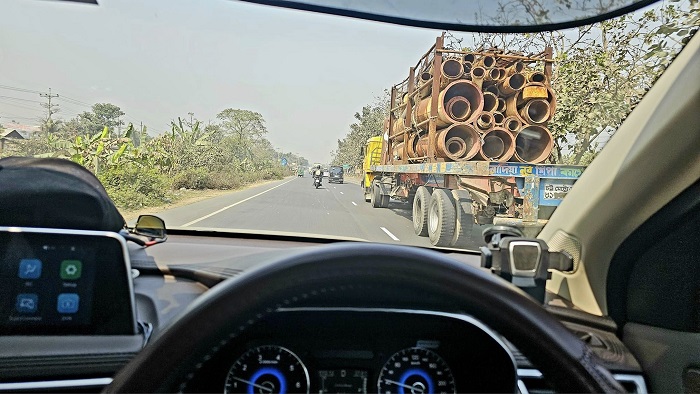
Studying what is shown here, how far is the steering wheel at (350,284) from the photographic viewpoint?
1.10 metres

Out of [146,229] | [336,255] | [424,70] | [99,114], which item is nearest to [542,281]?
[336,255]

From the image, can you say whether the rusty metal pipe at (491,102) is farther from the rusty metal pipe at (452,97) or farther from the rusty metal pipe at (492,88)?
the rusty metal pipe at (452,97)

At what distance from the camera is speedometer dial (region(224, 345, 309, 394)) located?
1697 mm

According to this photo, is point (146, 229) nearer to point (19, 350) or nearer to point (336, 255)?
point (19, 350)

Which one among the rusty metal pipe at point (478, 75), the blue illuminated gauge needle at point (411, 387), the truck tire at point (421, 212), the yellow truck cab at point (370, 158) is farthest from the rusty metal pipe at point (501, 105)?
the yellow truck cab at point (370, 158)

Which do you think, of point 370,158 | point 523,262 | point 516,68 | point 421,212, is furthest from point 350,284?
point 370,158

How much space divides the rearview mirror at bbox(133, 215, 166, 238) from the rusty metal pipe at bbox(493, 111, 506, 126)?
16.6 feet

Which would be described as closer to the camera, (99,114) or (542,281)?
(542,281)

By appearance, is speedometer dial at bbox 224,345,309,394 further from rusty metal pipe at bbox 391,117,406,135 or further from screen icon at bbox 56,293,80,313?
rusty metal pipe at bbox 391,117,406,135

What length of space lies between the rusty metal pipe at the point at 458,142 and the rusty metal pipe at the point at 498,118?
0.55 meters

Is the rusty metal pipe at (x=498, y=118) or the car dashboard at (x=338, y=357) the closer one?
the car dashboard at (x=338, y=357)

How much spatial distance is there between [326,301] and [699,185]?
5.13ft

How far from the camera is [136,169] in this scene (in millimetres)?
5230

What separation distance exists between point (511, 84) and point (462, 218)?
177cm
